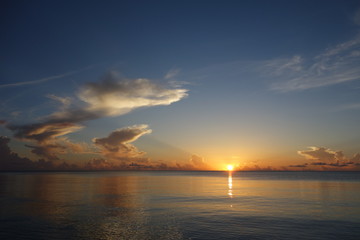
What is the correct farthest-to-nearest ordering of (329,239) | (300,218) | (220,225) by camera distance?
(300,218), (220,225), (329,239)

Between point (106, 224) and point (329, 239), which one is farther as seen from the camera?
point (106, 224)

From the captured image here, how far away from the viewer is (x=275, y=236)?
30469mm

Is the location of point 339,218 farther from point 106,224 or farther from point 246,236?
point 106,224

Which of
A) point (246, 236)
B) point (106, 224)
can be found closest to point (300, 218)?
point (246, 236)

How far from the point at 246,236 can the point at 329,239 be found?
8.87 m

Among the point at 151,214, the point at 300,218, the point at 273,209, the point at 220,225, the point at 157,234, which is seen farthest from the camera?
the point at 273,209

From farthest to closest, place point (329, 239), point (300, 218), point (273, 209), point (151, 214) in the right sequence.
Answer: point (273, 209), point (151, 214), point (300, 218), point (329, 239)

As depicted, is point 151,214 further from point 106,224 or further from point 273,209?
point 273,209

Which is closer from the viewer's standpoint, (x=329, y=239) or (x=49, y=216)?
(x=329, y=239)

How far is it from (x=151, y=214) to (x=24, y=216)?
1914 cm

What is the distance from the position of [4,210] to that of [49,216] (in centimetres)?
1063

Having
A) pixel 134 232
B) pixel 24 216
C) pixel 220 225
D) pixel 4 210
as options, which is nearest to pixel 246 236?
pixel 220 225

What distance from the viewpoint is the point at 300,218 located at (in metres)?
40.6

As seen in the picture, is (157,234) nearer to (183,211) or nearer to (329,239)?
(183,211)
